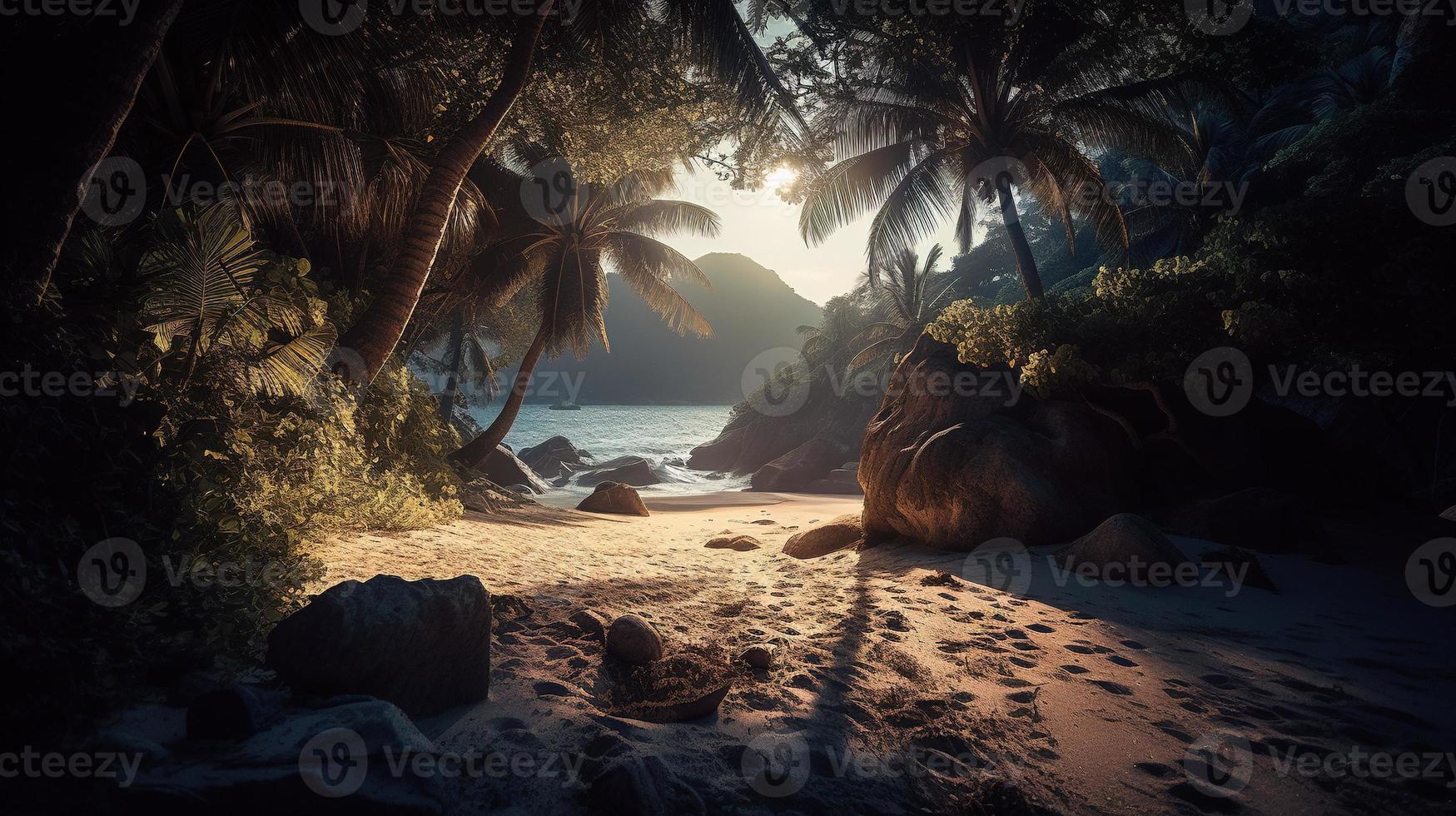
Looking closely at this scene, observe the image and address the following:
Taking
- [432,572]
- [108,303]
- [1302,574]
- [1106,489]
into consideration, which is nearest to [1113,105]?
[1106,489]

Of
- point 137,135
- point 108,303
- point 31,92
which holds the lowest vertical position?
point 108,303

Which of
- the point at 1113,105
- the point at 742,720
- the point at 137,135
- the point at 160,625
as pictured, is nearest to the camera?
the point at 160,625

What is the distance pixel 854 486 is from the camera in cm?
2050

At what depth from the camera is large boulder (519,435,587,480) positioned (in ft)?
96.8

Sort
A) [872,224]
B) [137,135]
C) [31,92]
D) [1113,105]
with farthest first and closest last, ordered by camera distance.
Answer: [872,224]
[1113,105]
[137,135]
[31,92]

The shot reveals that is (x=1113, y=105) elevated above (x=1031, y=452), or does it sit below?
above

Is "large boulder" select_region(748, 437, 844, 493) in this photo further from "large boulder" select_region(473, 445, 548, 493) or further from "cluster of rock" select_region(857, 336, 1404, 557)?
"cluster of rock" select_region(857, 336, 1404, 557)

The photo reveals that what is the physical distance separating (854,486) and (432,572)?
17.3m

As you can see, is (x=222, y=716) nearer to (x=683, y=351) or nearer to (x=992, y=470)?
(x=992, y=470)

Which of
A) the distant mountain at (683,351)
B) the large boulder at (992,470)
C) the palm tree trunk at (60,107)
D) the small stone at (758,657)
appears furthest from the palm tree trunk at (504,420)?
the distant mountain at (683,351)

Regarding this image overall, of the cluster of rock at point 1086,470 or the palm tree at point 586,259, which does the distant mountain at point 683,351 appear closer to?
the palm tree at point 586,259

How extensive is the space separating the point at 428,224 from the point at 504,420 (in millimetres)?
8089

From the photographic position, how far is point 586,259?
14508 mm

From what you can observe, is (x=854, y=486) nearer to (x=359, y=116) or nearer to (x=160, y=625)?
(x=359, y=116)
